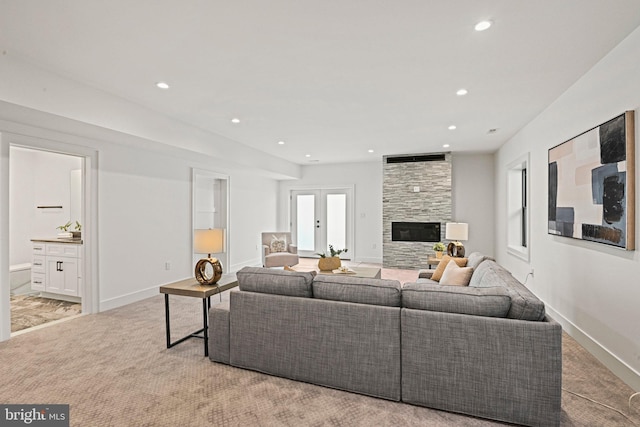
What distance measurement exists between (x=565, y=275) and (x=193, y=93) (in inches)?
170

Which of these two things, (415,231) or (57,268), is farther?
(415,231)

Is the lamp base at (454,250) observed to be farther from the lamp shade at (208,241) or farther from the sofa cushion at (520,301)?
the lamp shade at (208,241)

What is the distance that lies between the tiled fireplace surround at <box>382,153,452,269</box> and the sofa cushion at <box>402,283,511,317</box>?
5.16 m

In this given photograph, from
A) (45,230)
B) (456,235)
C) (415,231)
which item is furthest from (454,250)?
(45,230)

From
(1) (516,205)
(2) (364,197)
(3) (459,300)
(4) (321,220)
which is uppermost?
(2) (364,197)

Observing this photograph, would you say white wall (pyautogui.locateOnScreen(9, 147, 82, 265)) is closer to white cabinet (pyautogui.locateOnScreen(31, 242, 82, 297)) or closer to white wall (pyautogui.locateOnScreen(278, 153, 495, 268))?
white cabinet (pyautogui.locateOnScreen(31, 242, 82, 297))

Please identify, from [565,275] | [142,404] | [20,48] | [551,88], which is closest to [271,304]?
[142,404]

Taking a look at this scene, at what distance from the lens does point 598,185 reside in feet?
8.88

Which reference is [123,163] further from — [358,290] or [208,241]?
[358,290]

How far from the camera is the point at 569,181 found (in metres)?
3.22

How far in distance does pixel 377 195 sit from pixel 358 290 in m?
6.01

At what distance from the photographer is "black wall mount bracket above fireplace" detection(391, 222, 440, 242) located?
7117 millimetres

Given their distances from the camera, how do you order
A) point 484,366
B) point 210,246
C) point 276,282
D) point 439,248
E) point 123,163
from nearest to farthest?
point 484,366 < point 276,282 < point 210,246 < point 123,163 < point 439,248

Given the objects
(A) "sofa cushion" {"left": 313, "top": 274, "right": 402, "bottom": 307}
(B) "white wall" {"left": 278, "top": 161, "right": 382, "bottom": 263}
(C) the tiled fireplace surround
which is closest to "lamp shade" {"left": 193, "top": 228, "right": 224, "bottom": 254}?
(A) "sofa cushion" {"left": 313, "top": 274, "right": 402, "bottom": 307}
